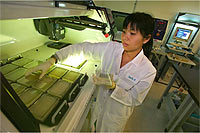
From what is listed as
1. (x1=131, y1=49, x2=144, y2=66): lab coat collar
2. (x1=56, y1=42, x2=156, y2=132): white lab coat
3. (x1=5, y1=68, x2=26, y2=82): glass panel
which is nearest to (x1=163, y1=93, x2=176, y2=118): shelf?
(x1=56, y1=42, x2=156, y2=132): white lab coat

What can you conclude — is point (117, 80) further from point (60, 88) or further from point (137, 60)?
point (60, 88)

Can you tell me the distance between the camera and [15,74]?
0.75 meters

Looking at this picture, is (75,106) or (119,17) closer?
(75,106)

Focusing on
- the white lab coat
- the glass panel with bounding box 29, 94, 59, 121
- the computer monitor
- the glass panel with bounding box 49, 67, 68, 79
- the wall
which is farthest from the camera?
the computer monitor

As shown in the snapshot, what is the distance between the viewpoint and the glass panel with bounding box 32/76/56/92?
69 cm

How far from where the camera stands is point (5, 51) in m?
0.96

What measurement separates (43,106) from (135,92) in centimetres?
79

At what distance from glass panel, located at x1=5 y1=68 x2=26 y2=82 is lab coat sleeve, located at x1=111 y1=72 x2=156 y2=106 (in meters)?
0.80

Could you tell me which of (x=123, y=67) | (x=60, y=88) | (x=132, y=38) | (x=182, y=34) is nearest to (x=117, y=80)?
(x=123, y=67)

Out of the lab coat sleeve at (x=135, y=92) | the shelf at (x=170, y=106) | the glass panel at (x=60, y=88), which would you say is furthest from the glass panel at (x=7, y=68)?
the shelf at (x=170, y=106)

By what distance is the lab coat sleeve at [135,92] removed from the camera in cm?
94

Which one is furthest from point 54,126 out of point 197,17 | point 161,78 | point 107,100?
point 197,17

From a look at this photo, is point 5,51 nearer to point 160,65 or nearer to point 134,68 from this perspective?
point 134,68

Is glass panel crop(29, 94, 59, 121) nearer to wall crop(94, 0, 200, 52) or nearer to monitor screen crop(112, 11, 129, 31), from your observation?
monitor screen crop(112, 11, 129, 31)
